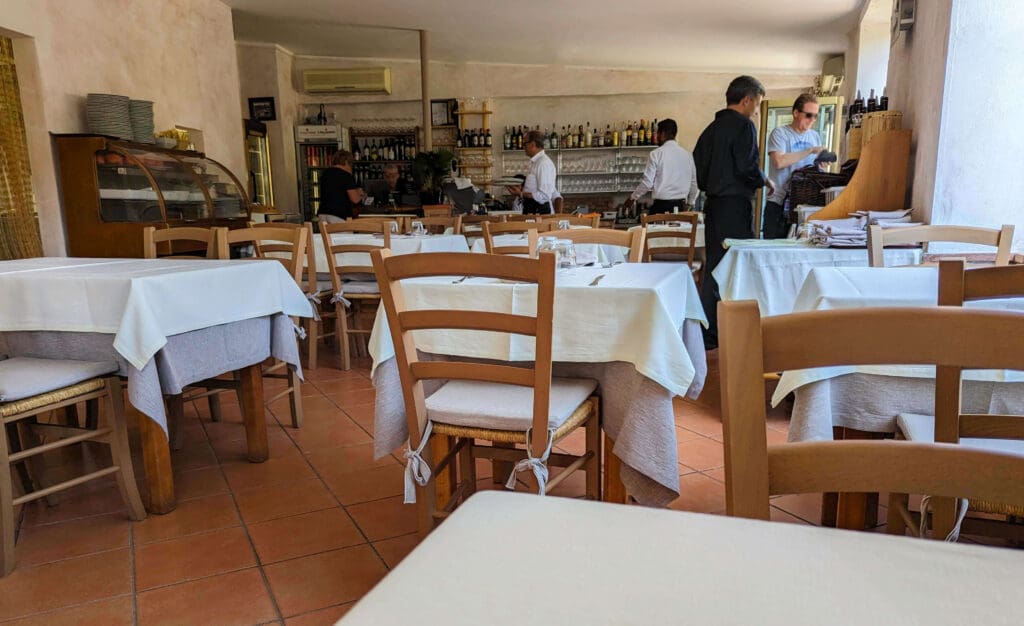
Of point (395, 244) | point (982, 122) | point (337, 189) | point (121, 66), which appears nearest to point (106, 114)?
point (121, 66)

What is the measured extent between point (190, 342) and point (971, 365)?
95.4 inches

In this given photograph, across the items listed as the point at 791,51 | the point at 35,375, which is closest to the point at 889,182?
the point at 35,375

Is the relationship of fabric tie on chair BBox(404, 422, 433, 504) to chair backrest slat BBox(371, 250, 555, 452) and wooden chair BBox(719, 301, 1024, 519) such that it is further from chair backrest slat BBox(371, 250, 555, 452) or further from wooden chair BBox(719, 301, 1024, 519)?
wooden chair BBox(719, 301, 1024, 519)

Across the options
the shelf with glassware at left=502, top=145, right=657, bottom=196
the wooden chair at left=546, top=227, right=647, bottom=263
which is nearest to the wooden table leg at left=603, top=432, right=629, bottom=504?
the wooden chair at left=546, top=227, right=647, bottom=263

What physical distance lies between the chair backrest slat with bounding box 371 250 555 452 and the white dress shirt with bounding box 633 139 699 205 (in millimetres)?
5076

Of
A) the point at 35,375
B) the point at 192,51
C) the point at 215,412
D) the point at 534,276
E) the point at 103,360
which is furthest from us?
the point at 192,51

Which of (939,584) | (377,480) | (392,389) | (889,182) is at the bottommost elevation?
(377,480)

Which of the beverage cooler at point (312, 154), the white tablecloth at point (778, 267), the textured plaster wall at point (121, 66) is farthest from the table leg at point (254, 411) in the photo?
the beverage cooler at point (312, 154)

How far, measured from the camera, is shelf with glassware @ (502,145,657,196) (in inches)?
391

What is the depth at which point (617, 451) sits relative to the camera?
6.48 feet

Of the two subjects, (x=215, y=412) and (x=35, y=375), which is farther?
(x=215, y=412)

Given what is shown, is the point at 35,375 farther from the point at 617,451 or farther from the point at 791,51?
the point at 791,51

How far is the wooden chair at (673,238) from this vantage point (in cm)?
484

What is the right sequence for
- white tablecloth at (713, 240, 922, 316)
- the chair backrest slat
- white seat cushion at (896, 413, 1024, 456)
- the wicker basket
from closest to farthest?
white seat cushion at (896, 413, 1024, 456) → the chair backrest slat → white tablecloth at (713, 240, 922, 316) → the wicker basket
